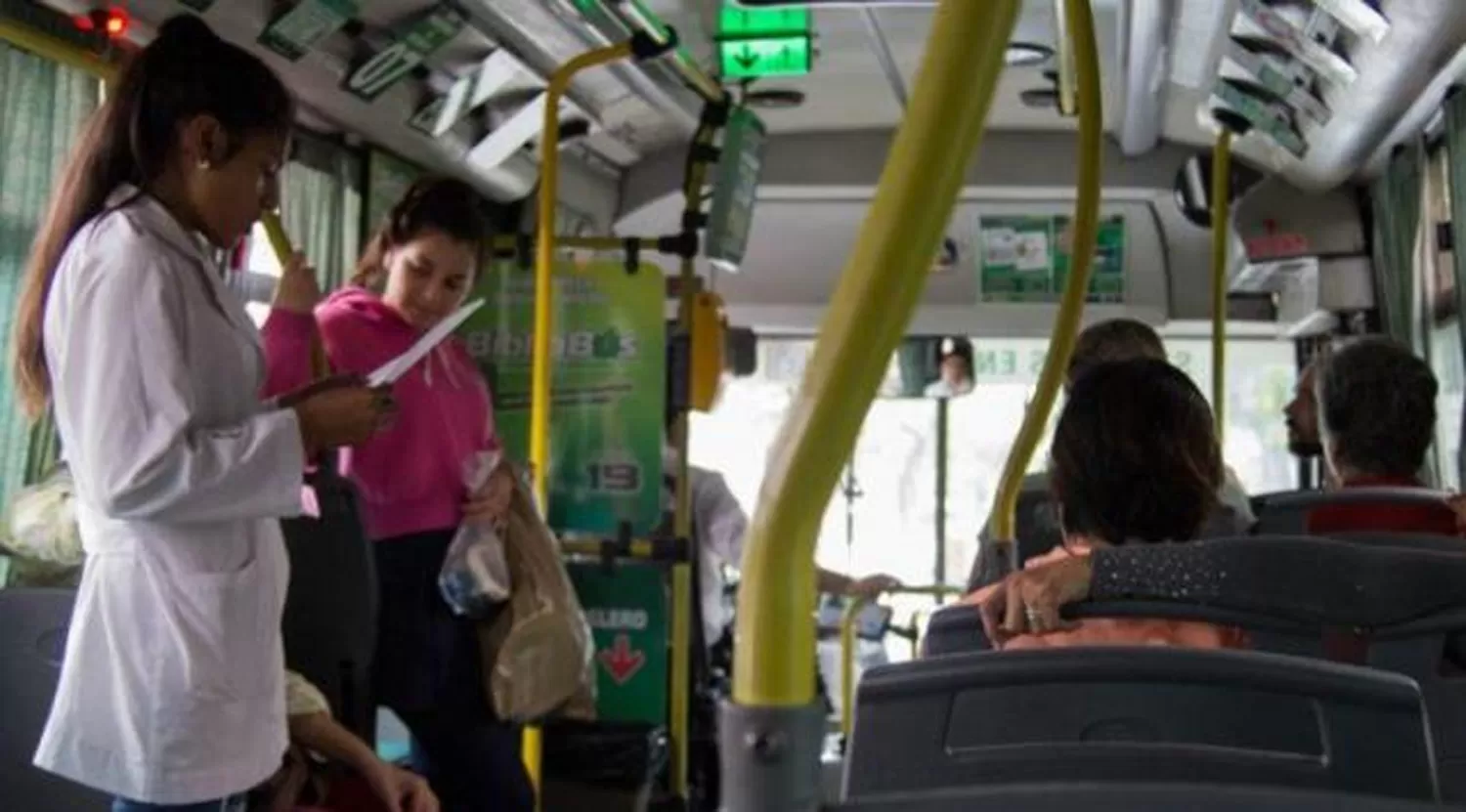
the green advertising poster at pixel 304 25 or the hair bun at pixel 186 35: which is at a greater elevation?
the green advertising poster at pixel 304 25

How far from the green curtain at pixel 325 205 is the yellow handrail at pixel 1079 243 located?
306 centimetres

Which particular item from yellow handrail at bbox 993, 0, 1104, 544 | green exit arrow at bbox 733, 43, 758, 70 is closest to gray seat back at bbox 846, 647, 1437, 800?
yellow handrail at bbox 993, 0, 1104, 544

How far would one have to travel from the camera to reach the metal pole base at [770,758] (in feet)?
3.27

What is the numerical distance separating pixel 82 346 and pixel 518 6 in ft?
9.51

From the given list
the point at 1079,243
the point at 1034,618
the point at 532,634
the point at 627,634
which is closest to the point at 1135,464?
the point at 1079,243

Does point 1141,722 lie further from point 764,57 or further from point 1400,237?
point 1400,237

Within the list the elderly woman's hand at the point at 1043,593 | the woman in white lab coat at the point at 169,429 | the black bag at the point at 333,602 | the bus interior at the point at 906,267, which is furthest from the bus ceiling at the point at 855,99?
the elderly woman's hand at the point at 1043,593

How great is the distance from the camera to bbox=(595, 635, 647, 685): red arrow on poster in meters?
5.36

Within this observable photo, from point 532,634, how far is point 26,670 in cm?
138

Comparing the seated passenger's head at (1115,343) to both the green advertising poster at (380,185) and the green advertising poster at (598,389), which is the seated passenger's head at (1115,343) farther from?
the green advertising poster at (380,185)

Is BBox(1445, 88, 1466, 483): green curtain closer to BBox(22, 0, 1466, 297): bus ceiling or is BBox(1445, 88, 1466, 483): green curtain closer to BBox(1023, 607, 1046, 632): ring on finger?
BBox(22, 0, 1466, 297): bus ceiling

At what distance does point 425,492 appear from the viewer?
11.6 ft

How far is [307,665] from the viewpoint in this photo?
308cm

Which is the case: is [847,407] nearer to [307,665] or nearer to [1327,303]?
[307,665]
